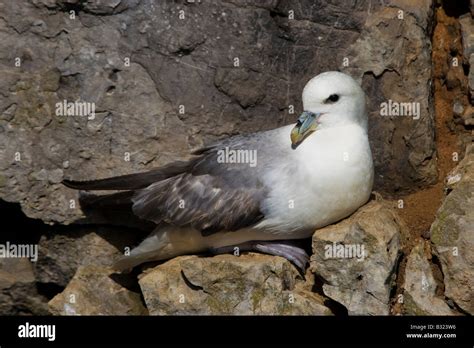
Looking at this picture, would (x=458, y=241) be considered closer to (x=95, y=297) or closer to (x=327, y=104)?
(x=327, y=104)

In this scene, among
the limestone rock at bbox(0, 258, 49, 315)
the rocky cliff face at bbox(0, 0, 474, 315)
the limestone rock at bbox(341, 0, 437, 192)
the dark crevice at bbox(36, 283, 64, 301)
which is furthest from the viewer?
the dark crevice at bbox(36, 283, 64, 301)

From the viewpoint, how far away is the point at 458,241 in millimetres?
6629

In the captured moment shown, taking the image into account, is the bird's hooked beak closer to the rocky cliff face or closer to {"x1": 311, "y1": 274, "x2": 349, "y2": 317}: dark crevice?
the rocky cliff face

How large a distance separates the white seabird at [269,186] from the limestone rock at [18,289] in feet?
3.64

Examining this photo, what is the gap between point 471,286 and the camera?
6496mm

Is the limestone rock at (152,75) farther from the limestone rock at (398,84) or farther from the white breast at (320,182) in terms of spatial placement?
the white breast at (320,182)

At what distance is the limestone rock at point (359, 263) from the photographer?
6.60 m

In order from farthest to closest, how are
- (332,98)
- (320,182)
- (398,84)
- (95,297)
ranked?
1. (398,84)
2. (95,297)
3. (332,98)
4. (320,182)

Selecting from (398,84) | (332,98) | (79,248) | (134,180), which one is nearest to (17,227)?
(79,248)

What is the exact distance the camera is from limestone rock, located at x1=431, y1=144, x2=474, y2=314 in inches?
257

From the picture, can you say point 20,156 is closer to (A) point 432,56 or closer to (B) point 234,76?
(B) point 234,76

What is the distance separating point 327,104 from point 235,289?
1.42 meters

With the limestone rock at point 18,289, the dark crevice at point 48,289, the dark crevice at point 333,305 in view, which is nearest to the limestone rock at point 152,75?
the limestone rock at point 18,289

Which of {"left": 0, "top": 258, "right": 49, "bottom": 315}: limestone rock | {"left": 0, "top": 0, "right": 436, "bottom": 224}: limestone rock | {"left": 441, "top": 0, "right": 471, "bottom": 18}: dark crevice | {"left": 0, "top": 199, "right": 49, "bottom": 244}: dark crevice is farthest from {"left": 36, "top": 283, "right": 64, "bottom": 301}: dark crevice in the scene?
{"left": 441, "top": 0, "right": 471, "bottom": 18}: dark crevice
